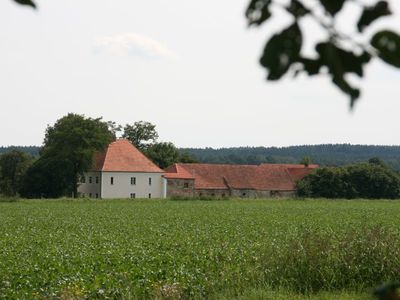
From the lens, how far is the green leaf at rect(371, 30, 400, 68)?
107cm

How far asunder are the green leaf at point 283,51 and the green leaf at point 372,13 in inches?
4.1

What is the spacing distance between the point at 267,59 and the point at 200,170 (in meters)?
92.3

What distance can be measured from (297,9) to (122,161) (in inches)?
3340

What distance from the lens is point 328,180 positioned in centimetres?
8669

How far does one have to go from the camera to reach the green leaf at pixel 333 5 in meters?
1.10

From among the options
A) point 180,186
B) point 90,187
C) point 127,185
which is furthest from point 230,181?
point 90,187

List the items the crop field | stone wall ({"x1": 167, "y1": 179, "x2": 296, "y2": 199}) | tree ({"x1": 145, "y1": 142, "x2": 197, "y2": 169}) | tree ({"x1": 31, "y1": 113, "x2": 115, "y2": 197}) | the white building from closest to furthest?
the crop field, tree ({"x1": 31, "y1": 113, "x2": 115, "y2": 197}), the white building, stone wall ({"x1": 167, "y1": 179, "x2": 296, "y2": 199}), tree ({"x1": 145, "y1": 142, "x2": 197, "y2": 169})

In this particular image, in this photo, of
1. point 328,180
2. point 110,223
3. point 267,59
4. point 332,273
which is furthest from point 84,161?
point 267,59

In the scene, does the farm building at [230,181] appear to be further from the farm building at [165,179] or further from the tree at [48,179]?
the tree at [48,179]

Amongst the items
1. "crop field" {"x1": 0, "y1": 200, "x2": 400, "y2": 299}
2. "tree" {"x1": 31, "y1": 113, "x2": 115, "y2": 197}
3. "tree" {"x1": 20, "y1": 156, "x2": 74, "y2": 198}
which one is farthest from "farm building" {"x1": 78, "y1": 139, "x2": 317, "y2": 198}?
"crop field" {"x1": 0, "y1": 200, "x2": 400, "y2": 299}

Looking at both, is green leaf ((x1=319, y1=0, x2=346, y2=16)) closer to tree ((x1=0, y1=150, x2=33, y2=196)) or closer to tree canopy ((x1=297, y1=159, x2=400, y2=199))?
tree canopy ((x1=297, y1=159, x2=400, y2=199))

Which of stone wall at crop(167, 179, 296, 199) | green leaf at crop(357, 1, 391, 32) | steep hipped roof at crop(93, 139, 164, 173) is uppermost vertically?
steep hipped roof at crop(93, 139, 164, 173)

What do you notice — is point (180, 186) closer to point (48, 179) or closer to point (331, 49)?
point (48, 179)

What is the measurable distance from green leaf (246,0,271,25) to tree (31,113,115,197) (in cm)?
7075
